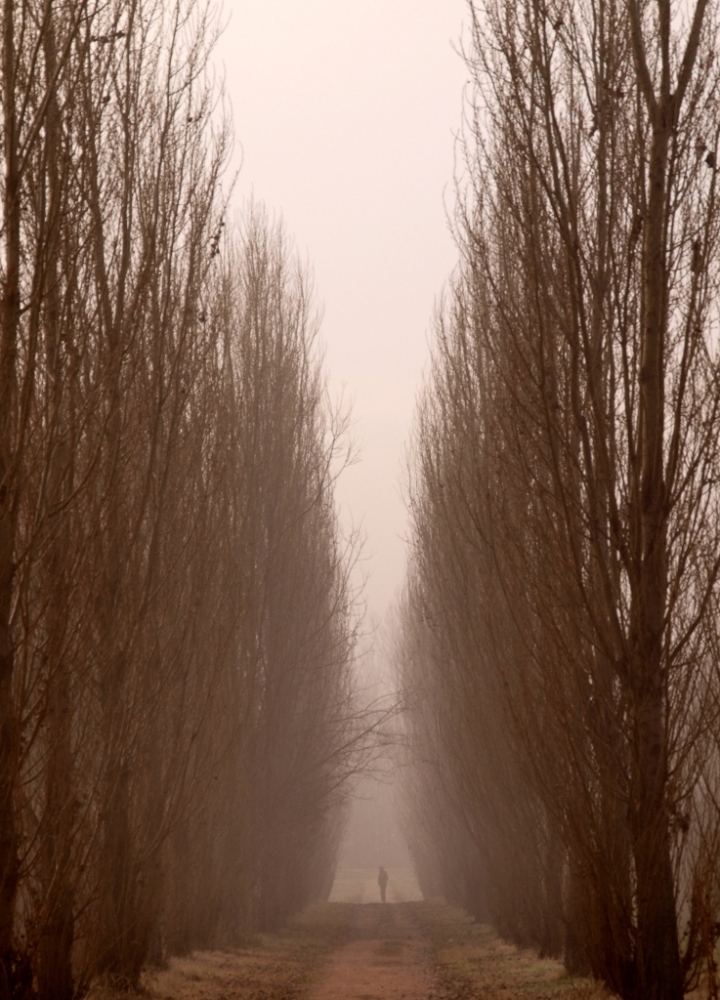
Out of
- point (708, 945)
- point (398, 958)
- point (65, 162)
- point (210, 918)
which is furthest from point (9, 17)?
point (398, 958)

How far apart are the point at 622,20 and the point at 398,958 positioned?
1225cm

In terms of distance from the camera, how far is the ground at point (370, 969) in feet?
32.0

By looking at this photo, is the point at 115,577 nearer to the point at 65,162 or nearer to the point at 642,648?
the point at 65,162

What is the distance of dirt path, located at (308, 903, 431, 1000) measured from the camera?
11008 mm

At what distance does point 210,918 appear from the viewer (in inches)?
551

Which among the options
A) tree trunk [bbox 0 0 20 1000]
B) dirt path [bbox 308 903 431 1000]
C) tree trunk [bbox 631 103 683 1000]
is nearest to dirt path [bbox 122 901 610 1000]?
dirt path [bbox 308 903 431 1000]

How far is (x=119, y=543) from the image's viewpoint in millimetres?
7824

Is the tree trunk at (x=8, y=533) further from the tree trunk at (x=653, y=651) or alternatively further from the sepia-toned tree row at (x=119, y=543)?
the tree trunk at (x=653, y=651)

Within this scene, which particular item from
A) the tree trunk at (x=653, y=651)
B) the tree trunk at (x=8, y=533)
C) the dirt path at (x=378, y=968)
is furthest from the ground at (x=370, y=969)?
Answer: the tree trunk at (x=8, y=533)

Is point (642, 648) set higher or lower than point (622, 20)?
lower

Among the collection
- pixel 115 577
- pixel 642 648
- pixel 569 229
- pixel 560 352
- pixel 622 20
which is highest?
pixel 622 20

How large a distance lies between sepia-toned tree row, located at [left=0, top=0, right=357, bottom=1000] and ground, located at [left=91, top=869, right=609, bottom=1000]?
630mm

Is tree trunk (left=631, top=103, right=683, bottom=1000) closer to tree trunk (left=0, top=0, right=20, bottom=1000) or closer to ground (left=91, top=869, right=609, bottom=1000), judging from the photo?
ground (left=91, top=869, right=609, bottom=1000)

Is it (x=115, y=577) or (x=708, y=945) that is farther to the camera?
(x=115, y=577)
